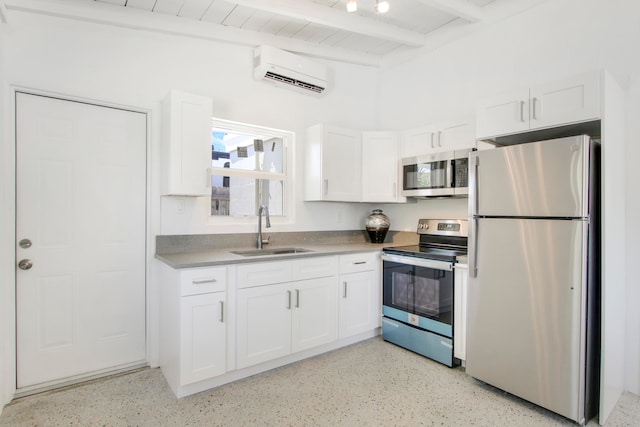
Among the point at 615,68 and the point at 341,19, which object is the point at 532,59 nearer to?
the point at 615,68

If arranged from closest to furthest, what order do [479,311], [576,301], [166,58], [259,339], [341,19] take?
1. [576,301]
2. [479,311]
3. [259,339]
4. [166,58]
5. [341,19]

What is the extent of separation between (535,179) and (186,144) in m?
2.39

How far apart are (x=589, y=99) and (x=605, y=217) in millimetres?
694

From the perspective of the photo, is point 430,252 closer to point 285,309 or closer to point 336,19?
point 285,309

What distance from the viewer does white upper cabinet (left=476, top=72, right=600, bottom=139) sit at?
2092mm

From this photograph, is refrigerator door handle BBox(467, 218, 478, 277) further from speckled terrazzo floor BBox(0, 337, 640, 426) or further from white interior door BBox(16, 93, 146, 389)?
white interior door BBox(16, 93, 146, 389)

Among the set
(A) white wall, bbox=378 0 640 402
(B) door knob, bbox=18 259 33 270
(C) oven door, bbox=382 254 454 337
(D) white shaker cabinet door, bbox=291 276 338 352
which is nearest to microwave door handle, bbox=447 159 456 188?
(A) white wall, bbox=378 0 640 402

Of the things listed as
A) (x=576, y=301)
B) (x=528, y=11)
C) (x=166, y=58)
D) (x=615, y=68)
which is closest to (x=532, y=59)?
(x=528, y=11)

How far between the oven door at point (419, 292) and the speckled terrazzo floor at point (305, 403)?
1.28 feet

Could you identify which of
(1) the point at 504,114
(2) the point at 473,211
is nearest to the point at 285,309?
(2) the point at 473,211

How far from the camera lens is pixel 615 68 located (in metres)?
2.48

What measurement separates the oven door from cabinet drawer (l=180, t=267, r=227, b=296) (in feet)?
5.11

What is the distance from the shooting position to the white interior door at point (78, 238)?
238 cm

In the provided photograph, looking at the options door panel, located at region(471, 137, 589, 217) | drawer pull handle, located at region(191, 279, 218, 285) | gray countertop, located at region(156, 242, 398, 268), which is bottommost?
drawer pull handle, located at region(191, 279, 218, 285)
